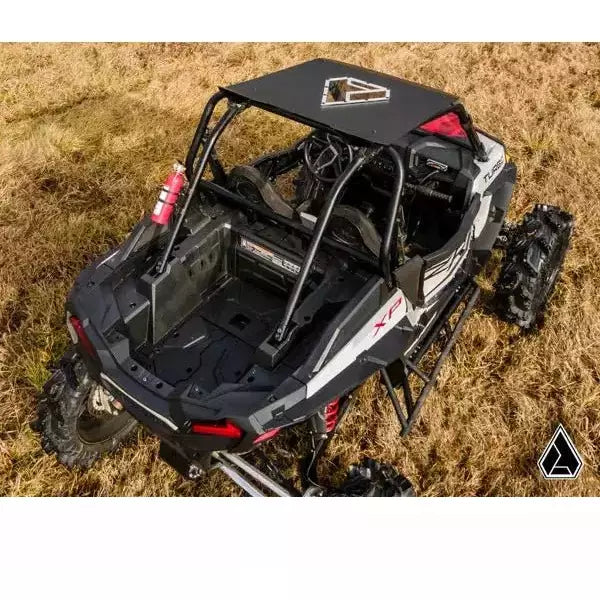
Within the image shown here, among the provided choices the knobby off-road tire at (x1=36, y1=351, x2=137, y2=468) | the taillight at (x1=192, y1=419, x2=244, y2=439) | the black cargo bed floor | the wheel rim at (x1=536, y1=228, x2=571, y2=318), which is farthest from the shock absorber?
the wheel rim at (x1=536, y1=228, x2=571, y2=318)

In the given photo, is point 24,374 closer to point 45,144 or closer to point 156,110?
point 45,144

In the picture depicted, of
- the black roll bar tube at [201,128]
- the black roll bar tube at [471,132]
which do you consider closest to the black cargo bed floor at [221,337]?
the black roll bar tube at [201,128]

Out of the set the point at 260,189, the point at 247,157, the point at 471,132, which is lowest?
the point at 247,157

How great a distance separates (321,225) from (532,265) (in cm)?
211

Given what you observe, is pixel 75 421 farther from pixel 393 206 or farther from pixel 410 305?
pixel 393 206

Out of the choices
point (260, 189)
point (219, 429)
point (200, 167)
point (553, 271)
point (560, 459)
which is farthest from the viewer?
point (553, 271)

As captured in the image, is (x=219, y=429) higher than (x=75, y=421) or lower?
higher

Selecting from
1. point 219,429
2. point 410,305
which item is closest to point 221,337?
point 219,429

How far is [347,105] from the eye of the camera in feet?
11.5

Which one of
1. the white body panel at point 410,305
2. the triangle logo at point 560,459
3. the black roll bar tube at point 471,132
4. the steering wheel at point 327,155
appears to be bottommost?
the triangle logo at point 560,459

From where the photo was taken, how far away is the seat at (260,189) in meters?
3.86

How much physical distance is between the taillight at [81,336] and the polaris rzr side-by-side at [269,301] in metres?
0.02

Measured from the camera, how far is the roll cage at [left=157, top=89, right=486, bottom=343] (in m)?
3.23

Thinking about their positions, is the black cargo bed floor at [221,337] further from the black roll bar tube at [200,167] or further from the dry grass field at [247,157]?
the dry grass field at [247,157]
